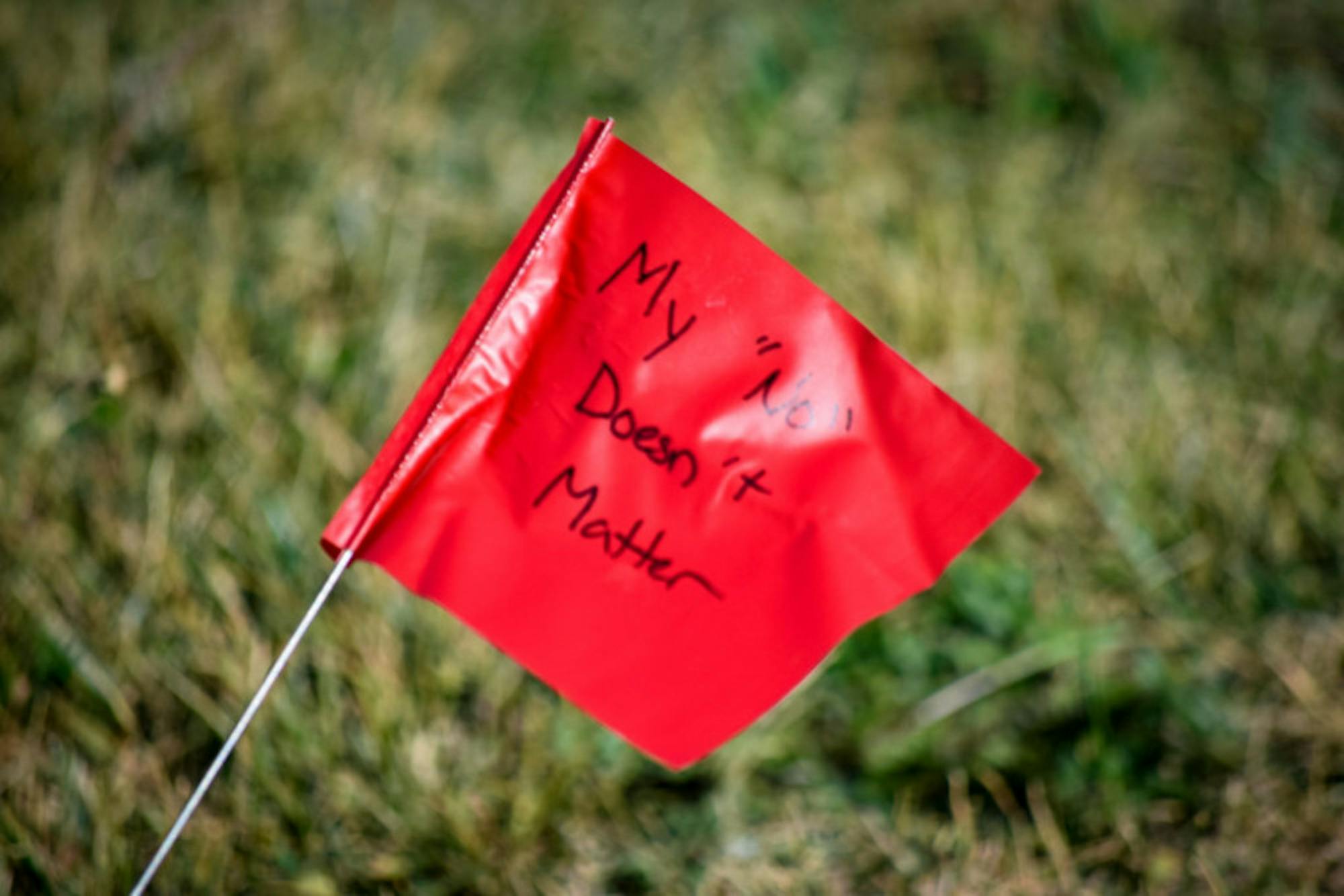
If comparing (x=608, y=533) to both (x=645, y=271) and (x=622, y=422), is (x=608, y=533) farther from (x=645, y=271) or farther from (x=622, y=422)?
(x=645, y=271)

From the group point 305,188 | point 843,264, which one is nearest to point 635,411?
point 843,264

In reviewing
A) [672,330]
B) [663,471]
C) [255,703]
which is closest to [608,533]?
[663,471]

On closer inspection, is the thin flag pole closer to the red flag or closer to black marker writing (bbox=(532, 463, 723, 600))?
the red flag

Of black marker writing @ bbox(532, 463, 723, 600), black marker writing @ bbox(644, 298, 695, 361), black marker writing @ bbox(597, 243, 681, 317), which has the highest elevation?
black marker writing @ bbox(597, 243, 681, 317)

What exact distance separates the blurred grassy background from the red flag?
43 centimetres

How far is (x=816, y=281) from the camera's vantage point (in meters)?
2.01

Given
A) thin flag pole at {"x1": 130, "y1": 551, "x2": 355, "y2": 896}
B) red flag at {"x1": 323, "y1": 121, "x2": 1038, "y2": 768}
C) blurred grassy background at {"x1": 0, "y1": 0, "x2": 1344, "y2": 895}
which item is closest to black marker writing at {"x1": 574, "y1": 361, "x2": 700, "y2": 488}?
red flag at {"x1": 323, "y1": 121, "x2": 1038, "y2": 768}

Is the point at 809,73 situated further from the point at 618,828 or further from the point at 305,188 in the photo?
the point at 618,828

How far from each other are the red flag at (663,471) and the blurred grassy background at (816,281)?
17.1 inches

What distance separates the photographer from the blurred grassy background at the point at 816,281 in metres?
1.17

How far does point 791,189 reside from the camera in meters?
2.33

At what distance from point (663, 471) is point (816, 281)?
1279 millimetres

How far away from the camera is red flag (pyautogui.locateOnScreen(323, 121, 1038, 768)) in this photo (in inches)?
30.4

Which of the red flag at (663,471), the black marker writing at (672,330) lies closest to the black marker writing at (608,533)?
the red flag at (663,471)
